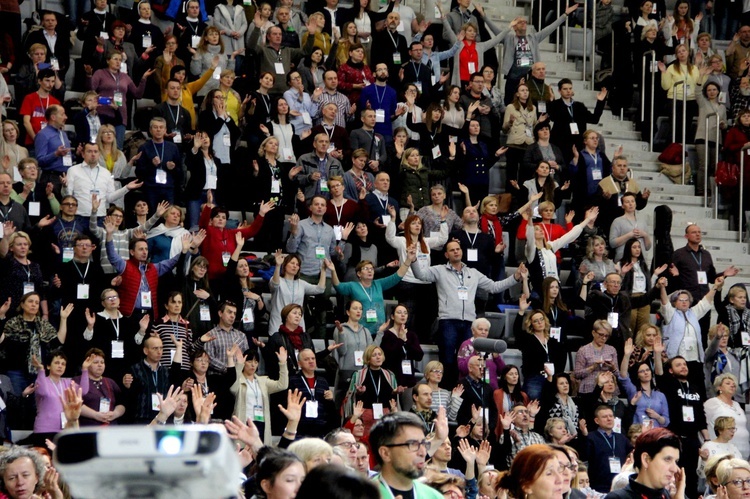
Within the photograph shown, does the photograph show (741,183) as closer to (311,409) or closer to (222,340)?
(311,409)

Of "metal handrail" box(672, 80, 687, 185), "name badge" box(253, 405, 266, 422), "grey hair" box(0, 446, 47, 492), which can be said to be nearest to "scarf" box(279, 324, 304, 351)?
"name badge" box(253, 405, 266, 422)

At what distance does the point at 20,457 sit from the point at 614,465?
225 inches

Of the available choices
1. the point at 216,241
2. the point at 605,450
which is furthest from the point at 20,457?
the point at 605,450

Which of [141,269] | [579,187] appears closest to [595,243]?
[579,187]

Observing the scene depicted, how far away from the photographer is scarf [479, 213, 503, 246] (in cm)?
1235

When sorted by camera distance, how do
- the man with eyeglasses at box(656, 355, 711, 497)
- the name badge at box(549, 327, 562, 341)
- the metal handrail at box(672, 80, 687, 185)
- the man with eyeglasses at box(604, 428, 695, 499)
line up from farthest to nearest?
1. the metal handrail at box(672, 80, 687, 185)
2. the name badge at box(549, 327, 562, 341)
3. the man with eyeglasses at box(656, 355, 711, 497)
4. the man with eyeglasses at box(604, 428, 695, 499)

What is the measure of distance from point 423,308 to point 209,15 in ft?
13.8

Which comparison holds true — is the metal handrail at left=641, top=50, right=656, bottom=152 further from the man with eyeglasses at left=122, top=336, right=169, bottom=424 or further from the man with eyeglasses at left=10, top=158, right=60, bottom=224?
the man with eyeglasses at left=122, top=336, right=169, bottom=424

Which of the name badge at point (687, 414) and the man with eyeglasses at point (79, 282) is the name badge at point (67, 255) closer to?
the man with eyeglasses at point (79, 282)

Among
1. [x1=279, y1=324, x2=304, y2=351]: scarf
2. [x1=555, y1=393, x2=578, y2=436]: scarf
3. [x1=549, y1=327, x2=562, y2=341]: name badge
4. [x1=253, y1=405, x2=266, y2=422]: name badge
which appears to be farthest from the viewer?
[x1=549, y1=327, x2=562, y2=341]: name badge

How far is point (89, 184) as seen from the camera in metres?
11.2

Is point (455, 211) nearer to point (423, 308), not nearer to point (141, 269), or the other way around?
point (423, 308)

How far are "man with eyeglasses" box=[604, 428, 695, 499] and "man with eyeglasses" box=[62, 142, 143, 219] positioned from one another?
6.79 meters

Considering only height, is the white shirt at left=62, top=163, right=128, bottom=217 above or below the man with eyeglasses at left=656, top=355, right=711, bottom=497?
above
